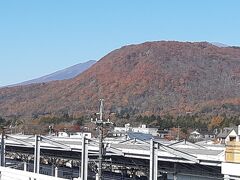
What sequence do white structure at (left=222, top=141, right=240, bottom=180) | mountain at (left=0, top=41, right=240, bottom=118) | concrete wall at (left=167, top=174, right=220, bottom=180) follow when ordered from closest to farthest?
white structure at (left=222, top=141, right=240, bottom=180) < concrete wall at (left=167, top=174, right=220, bottom=180) < mountain at (left=0, top=41, right=240, bottom=118)

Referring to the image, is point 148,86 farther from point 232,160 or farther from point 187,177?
point 232,160

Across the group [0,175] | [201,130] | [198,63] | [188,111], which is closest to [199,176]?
[0,175]

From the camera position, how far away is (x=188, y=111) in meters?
132

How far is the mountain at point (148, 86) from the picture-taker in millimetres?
147000

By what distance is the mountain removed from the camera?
147 meters

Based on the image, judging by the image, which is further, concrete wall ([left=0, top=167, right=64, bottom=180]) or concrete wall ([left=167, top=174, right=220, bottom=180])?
concrete wall ([left=167, top=174, right=220, bottom=180])

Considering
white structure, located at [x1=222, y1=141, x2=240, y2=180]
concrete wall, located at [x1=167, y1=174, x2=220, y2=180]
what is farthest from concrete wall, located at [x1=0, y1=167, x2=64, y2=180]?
concrete wall, located at [x1=167, y1=174, x2=220, y2=180]

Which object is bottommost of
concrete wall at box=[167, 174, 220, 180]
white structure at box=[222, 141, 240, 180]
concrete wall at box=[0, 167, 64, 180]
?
concrete wall at box=[167, 174, 220, 180]

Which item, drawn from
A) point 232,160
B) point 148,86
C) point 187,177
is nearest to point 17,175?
point 232,160

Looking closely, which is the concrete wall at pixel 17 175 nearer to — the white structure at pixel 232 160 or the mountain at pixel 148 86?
the white structure at pixel 232 160

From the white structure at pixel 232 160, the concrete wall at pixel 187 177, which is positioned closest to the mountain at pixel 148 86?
the concrete wall at pixel 187 177

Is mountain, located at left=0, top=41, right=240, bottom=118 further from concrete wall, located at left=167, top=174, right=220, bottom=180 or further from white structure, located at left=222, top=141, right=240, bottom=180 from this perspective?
white structure, located at left=222, top=141, right=240, bottom=180

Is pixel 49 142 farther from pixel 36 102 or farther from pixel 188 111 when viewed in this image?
pixel 36 102

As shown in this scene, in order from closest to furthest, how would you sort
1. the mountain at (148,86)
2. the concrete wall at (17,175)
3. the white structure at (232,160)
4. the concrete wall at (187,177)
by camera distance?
the white structure at (232,160)
the concrete wall at (17,175)
the concrete wall at (187,177)
the mountain at (148,86)
